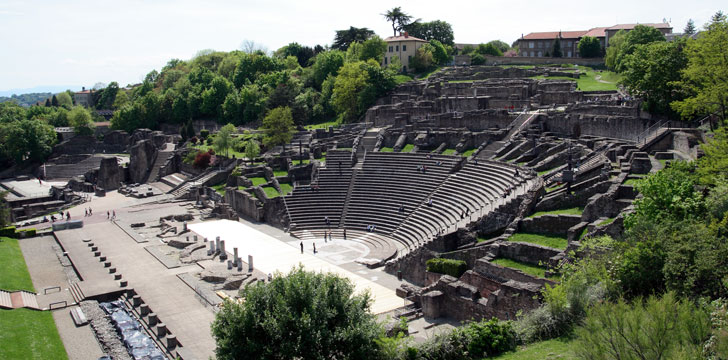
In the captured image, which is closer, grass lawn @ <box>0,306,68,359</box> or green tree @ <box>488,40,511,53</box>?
grass lawn @ <box>0,306,68,359</box>

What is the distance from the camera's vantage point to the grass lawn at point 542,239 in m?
23.4

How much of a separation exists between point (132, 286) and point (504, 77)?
165 feet

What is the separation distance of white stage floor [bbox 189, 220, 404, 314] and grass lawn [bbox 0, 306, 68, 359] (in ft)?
33.4

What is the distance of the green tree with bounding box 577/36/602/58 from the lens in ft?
241

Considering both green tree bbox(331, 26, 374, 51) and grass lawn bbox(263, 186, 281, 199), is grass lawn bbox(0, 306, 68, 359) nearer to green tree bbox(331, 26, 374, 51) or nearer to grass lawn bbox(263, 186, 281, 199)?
grass lawn bbox(263, 186, 281, 199)

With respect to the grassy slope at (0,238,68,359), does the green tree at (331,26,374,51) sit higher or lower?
higher

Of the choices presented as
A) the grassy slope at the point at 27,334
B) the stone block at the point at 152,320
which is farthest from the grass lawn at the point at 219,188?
the stone block at the point at 152,320

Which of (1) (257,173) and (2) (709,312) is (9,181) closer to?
(1) (257,173)

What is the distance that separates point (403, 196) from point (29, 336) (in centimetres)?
2447

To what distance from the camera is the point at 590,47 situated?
73.5m

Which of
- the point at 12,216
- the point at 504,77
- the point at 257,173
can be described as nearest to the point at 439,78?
the point at 504,77

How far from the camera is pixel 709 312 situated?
12320 mm

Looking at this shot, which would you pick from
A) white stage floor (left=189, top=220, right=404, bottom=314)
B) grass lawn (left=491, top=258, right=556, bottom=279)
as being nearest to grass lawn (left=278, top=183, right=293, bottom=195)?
white stage floor (left=189, top=220, right=404, bottom=314)

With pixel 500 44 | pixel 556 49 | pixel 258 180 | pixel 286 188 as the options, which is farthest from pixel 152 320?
pixel 500 44
